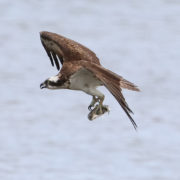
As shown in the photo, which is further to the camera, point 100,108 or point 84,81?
point 100,108

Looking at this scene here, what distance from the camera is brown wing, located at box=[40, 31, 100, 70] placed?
36.1 ft

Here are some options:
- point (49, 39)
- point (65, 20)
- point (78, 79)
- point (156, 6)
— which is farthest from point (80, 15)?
point (78, 79)

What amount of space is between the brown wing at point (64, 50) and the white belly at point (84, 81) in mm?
651

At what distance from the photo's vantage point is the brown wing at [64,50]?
36.1 feet

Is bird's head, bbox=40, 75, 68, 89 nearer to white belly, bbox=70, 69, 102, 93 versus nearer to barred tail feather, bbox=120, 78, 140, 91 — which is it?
white belly, bbox=70, 69, 102, 93

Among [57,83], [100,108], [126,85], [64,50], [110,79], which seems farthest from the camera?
[64,50]

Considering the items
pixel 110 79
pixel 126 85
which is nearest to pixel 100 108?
pixel 126 85

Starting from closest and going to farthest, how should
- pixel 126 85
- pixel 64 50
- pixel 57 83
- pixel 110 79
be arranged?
pixel 110 79 → pixel 126 85 → pixel 57 83 → pixel 64 50

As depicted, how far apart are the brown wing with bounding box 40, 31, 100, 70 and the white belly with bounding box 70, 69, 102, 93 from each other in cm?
65

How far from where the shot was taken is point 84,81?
1027cm

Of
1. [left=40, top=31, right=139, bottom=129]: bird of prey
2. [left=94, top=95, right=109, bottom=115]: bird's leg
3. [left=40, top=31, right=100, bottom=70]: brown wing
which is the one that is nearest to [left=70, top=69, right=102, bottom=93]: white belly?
[left=40, top=31, right=139, bottom=129]: bird of prey

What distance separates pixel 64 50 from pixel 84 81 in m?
1.07

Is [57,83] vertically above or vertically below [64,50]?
below

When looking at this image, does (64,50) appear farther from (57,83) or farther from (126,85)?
(126,85)
